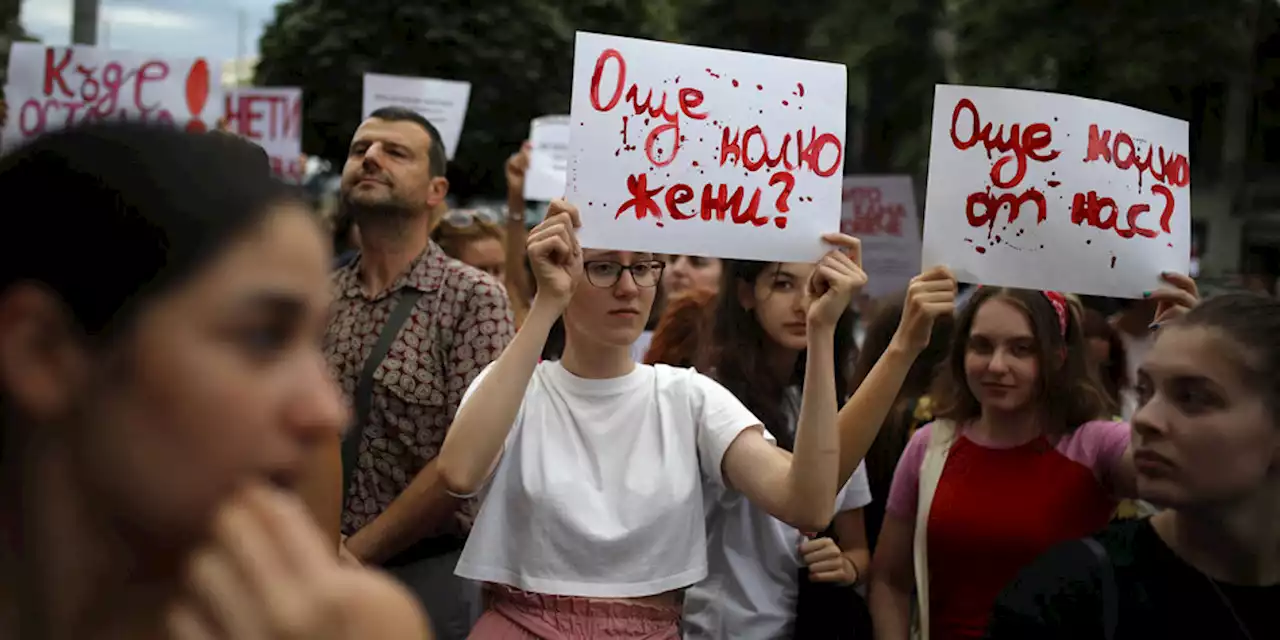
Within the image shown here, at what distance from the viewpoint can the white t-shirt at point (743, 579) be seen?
Result: 119 inches

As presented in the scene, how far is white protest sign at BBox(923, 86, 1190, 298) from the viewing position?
320 centimetres

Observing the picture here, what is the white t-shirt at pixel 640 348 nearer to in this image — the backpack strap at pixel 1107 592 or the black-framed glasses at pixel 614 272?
the black-framed glasses at pixel 614 272

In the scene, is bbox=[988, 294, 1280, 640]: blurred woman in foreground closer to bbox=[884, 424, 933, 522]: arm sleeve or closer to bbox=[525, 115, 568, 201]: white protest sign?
bbox=[884, 424, 933, 522]: arm sleeve

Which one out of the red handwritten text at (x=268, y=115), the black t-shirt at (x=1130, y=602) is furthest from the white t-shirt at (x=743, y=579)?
the red handwritten text at (x=268, y=115)

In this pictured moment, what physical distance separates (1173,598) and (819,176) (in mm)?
1457

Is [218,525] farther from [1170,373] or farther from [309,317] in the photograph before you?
[1170,373]

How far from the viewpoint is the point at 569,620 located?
8.26 feet

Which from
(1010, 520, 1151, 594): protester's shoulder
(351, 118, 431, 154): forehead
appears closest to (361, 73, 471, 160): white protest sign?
(351, 118, 431, 154): forehead

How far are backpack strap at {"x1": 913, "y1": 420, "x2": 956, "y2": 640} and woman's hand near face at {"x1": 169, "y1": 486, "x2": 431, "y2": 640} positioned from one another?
242cm

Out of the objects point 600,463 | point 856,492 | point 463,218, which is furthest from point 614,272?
point 463,218

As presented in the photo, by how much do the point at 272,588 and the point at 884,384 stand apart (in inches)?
86.9

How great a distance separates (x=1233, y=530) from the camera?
1.94 m

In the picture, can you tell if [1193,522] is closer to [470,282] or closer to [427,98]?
[470,282]

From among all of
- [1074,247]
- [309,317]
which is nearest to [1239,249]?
[1074,247]
